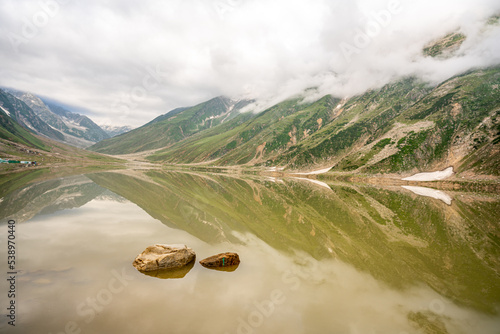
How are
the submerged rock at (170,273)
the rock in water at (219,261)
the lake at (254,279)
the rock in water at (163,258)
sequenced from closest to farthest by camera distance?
the lake at (254,279)
the submerged rock at (170,273)
the rock in water at (163,258)
the rock in water at (219,261)

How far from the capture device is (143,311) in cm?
1062

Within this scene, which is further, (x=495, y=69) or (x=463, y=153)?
(x=495, y=69)

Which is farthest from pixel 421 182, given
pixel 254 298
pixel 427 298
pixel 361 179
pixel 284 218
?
pixel 254 298

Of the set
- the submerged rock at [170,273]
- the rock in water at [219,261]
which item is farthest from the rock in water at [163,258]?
the rock in water at [219,261]

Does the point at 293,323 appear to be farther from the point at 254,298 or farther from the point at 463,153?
the point at 463,153

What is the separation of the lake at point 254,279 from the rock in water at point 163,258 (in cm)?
63

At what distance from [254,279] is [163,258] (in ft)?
20.5

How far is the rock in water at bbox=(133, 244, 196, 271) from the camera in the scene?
15166 mm

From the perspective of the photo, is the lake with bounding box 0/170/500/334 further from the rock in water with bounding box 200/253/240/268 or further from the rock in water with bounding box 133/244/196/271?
the rock in water with bounding box 133/244/196/271

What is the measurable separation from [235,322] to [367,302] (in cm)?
754

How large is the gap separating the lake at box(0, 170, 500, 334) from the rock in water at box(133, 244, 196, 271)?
0.63 m

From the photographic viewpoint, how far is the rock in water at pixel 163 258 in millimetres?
15166

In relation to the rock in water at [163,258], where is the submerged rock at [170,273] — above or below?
below

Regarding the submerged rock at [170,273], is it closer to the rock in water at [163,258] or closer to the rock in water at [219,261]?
the rock in water at [163,258]
